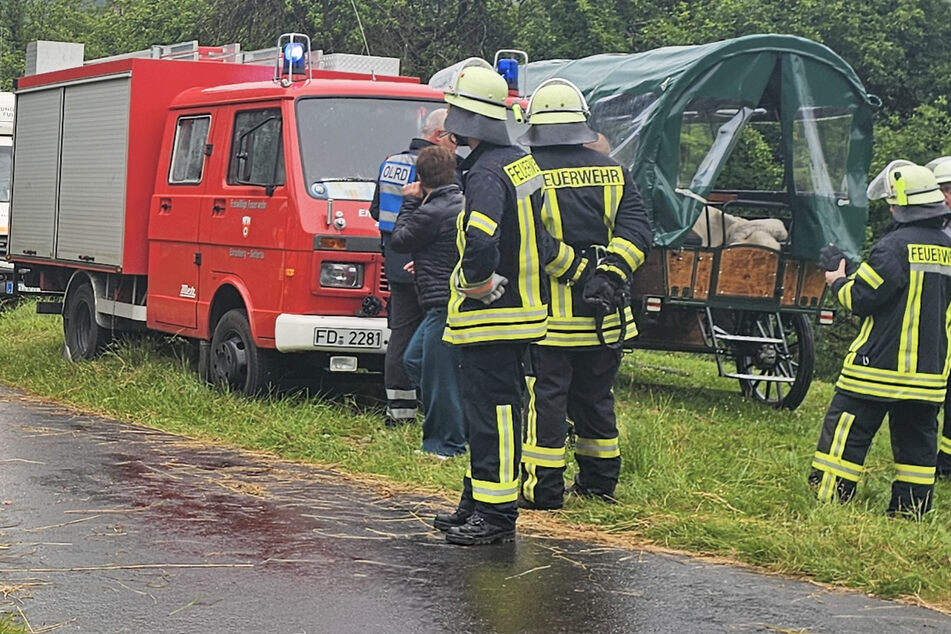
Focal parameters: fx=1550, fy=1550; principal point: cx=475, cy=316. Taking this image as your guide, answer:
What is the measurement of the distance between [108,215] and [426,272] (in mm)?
4465

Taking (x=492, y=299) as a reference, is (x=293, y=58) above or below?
above

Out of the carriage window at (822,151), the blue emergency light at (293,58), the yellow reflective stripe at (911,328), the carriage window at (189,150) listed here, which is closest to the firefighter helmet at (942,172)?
the yellow reflective stripe at (911,328)

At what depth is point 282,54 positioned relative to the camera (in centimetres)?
1091

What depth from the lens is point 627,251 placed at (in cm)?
702

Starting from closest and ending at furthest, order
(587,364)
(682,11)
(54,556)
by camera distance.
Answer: (54,556) → (587,364) → (682,11)

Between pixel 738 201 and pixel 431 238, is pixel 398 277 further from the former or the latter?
pixel 738 201

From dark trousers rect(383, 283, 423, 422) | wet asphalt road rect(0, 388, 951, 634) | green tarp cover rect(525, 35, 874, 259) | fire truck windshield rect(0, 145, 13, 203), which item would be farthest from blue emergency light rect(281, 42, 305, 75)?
fire truck windshield rect(0, 145, 13, 203)

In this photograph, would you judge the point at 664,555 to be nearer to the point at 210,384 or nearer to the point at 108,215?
the point at 210,384

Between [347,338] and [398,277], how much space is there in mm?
863

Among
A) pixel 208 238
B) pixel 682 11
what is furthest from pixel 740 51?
pixel 682 11

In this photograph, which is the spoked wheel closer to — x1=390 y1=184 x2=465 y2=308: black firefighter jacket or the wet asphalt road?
x1=390 y1=184 x2=465 y2=308: black firefighter jacket

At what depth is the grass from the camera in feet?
20.3

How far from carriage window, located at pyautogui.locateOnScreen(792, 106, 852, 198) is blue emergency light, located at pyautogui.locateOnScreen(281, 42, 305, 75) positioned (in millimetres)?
3993

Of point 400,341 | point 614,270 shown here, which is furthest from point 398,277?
point 614,270
